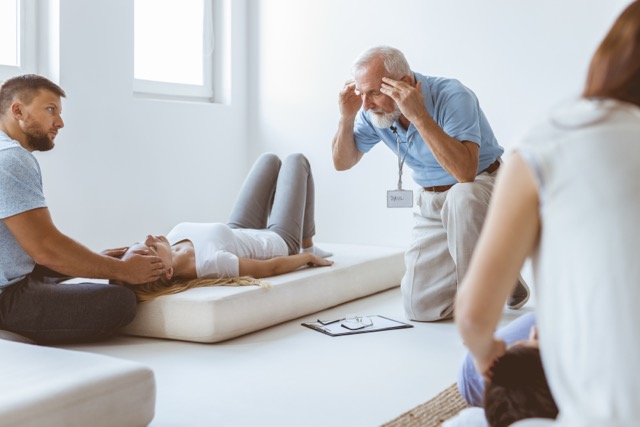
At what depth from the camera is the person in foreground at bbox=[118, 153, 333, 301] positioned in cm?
318

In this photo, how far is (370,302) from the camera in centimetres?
383

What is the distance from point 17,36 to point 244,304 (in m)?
2.53

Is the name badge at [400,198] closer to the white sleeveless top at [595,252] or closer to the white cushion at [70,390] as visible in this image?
the white cushion at [70,390]

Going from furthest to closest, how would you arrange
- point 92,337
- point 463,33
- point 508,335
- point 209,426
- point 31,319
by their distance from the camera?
point 463,33
point 92,337
point 31,319
point 209,426
point 508,335

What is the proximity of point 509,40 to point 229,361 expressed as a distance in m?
2.96

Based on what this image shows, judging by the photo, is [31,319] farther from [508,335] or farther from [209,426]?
[508,335]

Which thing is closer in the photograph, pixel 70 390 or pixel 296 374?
pixel 70 390

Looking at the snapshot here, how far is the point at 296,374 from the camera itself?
8.34ft

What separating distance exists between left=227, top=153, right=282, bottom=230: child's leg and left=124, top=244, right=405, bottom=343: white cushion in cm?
53

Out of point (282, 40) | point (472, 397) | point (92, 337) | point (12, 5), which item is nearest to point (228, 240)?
point (92, 337)

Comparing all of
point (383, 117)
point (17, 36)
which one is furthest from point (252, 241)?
point (17, 36)

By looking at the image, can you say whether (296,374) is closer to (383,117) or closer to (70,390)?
(70,390)

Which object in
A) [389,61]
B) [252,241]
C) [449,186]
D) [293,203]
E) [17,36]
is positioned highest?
[17,36]

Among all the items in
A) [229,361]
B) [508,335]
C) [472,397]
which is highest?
[508,335]
